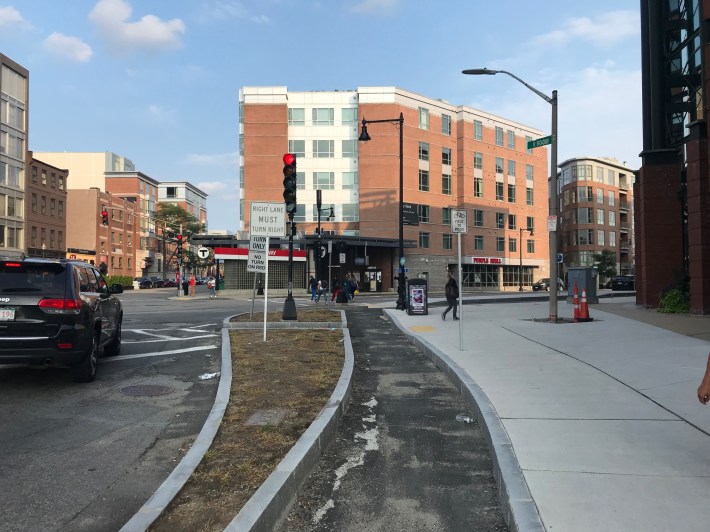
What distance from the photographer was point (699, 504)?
11.5 ft

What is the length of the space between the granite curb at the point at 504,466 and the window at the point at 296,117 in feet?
168

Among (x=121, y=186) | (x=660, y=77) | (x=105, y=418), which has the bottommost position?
(x=105, y=418)

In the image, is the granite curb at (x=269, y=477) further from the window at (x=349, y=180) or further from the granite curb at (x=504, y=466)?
the window at (x=349, y=180)

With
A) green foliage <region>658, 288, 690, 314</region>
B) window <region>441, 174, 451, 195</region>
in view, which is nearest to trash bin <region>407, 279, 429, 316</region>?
green foliage <region>658, 288, 690, 314</region>

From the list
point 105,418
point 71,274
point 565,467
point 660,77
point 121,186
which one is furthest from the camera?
point 121,186

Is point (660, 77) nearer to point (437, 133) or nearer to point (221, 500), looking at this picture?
point (221, 500)

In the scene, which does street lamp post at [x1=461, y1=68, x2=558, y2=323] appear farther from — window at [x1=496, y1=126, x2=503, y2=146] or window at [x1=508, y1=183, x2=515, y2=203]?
window at [x1=508, y1=183, x2=515, y2=203]

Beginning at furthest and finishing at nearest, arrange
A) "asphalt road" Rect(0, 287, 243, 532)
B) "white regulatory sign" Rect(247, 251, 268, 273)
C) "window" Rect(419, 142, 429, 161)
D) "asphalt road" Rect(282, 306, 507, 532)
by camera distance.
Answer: "window" Rect(419, 142, 429, 161)
"white regulatory sign" Rect(247, 251, 268, 273)
"asphalt road" Rect(0, 287, 243, 532)
"asphalt road" Rect(282, 306, 507, 532)

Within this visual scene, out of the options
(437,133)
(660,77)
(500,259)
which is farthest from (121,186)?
(660,77)

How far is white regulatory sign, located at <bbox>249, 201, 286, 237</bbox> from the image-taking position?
1189cm

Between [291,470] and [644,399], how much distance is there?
456 cm

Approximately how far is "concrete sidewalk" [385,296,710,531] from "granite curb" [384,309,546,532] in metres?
0.01

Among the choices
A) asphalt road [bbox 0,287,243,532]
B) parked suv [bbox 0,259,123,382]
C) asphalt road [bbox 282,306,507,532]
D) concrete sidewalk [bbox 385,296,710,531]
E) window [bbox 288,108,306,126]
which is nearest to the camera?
concrete sidewalk [bbox 385,296,710,531]

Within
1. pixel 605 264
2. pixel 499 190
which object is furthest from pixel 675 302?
→ pixel 605 264
